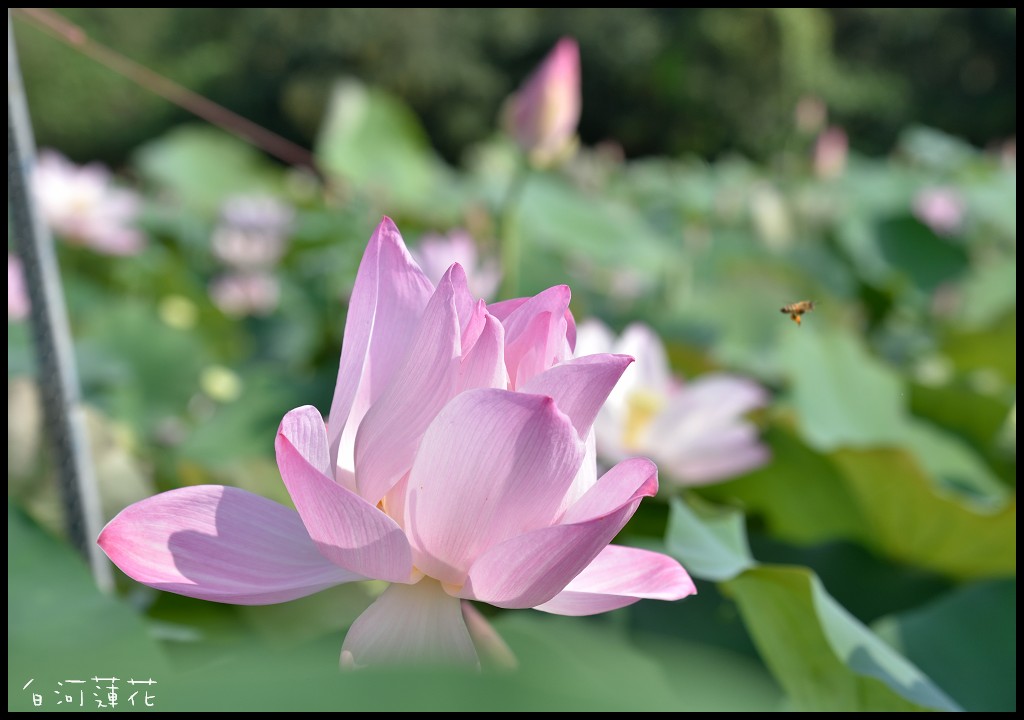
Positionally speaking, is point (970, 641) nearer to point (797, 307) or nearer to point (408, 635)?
point (797, 307)

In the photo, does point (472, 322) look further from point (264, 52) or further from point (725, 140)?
point (264, 52)

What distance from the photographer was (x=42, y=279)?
1.38ft

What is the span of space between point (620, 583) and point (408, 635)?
0.06 m

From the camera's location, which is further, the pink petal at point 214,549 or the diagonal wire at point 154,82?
the diagonal wire at point 154,82

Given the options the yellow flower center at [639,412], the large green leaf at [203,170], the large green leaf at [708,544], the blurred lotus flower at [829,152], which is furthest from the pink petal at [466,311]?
the large green leaf at [203,170]

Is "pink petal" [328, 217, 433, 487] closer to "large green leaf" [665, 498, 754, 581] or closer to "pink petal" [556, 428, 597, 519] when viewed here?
"pink petal" [556, 428, 597, 519]

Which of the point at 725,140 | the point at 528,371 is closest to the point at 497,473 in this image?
the point at 528,371

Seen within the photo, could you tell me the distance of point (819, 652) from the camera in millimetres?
380

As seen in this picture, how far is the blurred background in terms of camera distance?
1.21 feet

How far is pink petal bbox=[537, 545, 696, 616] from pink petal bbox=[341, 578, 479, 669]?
0.02 m

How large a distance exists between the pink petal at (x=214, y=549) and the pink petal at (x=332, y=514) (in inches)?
0.6

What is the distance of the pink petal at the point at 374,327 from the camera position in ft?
0.82

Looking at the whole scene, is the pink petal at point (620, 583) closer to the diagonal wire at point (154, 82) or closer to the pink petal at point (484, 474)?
the pink petal at point (484, 474)

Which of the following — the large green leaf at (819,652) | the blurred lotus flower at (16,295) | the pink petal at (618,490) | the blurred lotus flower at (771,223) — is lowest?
the large green leaf at (819,652)
